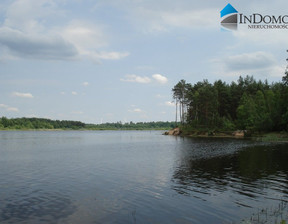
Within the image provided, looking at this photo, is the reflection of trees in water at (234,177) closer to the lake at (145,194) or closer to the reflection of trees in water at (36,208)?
the lake at (145,194)

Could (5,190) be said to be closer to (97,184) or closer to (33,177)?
(33,177)

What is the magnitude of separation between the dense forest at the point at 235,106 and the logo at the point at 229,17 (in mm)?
37411

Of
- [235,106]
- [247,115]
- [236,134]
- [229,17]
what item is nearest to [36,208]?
[229,17]

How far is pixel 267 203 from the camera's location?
18594 millimetres

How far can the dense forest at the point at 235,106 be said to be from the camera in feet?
306

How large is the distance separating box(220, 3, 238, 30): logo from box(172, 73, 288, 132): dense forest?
123ft

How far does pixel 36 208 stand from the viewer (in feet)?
58.6

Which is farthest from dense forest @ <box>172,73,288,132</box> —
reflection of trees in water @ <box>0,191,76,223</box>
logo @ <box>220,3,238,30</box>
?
reflection of trees in water @ <box>0,191,76,223</box>

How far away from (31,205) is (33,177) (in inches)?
442

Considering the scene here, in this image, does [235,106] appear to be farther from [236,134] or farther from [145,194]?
[145,194]

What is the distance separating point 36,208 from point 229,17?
56.9m

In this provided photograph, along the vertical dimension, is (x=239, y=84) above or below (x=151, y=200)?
above

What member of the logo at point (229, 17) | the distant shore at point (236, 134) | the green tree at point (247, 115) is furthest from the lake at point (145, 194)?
the green tree at point (247, 115)

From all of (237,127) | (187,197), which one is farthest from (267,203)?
(237,127)
